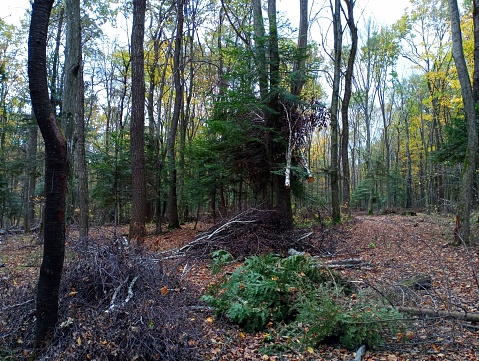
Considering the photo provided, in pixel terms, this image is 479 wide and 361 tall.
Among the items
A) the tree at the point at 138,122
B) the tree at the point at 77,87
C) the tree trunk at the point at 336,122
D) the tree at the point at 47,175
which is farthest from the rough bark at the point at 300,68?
the tree at the point at 47,175

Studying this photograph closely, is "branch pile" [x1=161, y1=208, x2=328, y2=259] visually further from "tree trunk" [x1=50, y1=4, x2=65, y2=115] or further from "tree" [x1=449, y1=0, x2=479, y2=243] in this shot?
"tree trunk" [x1=50, y1=4, x2=65, y2=115]

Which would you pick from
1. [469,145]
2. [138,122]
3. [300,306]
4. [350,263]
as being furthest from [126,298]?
[469,145]

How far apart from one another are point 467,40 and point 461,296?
15.0 metres

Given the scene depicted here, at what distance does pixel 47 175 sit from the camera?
314 cm

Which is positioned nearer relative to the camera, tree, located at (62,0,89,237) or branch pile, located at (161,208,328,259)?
branch pile, located at (161,208,328,259)

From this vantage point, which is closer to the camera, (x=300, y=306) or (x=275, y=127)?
(x=300, y=306)

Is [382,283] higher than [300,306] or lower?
higher

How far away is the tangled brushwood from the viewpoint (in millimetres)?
3174

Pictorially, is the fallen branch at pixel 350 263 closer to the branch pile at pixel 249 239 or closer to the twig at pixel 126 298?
the branch pile at pixel 249 239

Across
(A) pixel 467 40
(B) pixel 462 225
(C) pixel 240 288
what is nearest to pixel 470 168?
(B) pixel 462 225

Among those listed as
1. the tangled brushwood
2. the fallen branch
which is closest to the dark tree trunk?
the fallen branch

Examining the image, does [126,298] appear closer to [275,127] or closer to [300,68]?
[275,127]

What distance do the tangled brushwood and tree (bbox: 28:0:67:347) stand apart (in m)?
0.23

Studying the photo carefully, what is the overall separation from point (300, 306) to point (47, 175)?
3.43m
